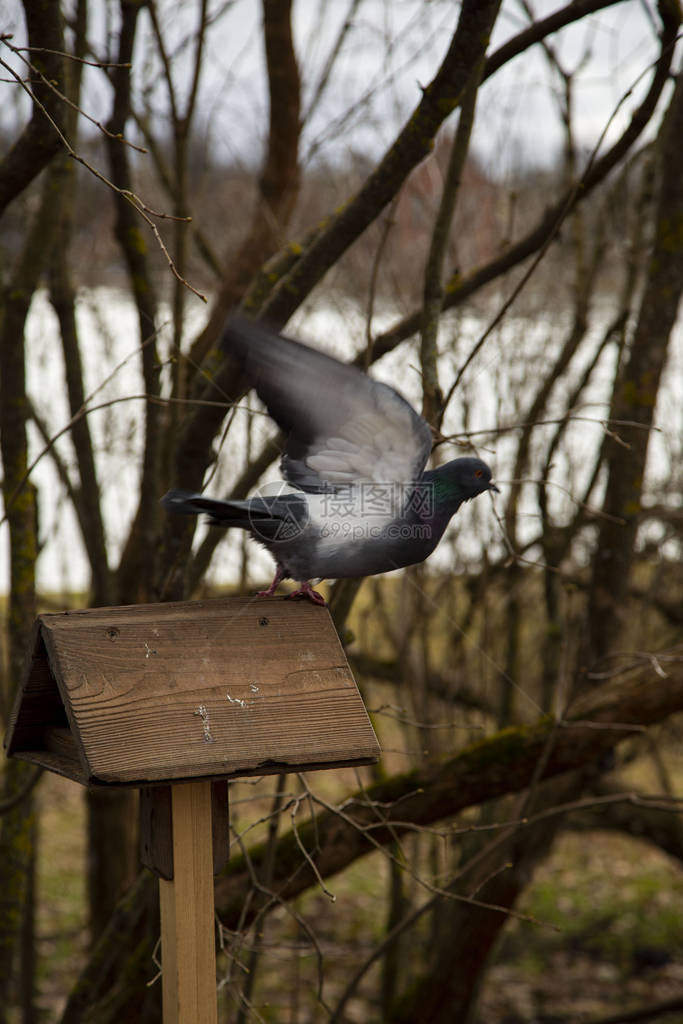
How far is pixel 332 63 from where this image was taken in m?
4.01

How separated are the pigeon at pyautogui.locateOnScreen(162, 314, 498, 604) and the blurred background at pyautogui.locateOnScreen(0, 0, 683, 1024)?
0.71 feet

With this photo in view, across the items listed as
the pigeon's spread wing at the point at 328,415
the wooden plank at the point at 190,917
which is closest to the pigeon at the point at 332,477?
the pigeon's spread wing at the point at 328,415

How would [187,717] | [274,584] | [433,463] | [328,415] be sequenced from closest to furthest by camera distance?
[187,717] → [328,415] → [274,584] → [433,463]

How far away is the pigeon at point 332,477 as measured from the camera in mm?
2006

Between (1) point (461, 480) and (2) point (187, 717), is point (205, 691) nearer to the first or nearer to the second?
(2) point (187, 717)

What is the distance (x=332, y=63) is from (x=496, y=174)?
966 millimetres

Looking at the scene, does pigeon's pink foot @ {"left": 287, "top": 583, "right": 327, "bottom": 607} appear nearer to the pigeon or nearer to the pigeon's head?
the pigeon

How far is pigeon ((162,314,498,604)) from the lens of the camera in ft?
6.58

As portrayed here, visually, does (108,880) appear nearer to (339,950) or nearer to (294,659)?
(339,950)

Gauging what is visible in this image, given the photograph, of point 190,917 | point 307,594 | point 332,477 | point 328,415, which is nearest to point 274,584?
point 307,594

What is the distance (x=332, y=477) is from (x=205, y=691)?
603 millimetres

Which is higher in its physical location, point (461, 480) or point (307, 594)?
point (461, 480)

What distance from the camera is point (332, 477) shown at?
2.18m

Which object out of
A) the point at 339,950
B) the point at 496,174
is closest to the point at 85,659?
the point at 496,174
